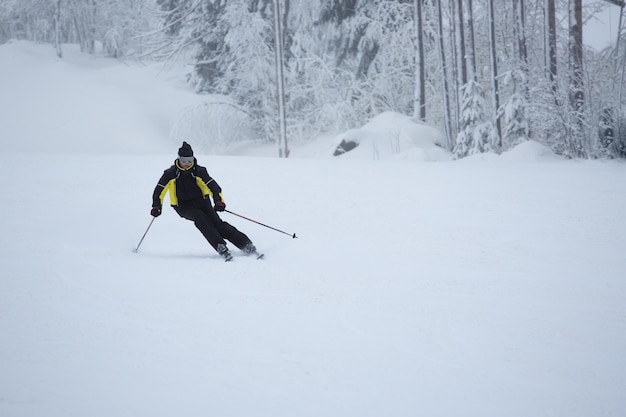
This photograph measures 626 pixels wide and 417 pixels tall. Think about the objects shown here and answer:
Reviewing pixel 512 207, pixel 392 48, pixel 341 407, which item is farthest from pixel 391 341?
pixel 392 48

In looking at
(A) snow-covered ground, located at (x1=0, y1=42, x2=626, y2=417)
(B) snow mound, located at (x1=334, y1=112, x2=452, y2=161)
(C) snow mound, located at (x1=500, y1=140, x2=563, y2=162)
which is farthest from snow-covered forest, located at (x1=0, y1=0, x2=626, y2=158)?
(A) snow-covered ground, located at (x1=0, y1=42, x2=626, y2=417)

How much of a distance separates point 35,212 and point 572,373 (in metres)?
7.53

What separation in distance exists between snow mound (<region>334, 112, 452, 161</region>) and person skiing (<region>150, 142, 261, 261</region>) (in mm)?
9682

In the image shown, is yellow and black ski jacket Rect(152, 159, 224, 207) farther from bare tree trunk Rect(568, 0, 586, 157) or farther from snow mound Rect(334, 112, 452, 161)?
snow mound Rect(334, 112, 452, 161)

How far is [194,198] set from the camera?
223 inches

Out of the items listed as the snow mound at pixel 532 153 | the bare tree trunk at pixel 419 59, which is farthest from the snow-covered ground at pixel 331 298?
the bare tree trunk at pixel 419 59

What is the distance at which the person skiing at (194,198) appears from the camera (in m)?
5.50

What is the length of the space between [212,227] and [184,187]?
0.61 m

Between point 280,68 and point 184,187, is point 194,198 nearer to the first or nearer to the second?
point 184,187

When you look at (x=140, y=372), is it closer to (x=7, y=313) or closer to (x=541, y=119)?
(x=7, y=313)

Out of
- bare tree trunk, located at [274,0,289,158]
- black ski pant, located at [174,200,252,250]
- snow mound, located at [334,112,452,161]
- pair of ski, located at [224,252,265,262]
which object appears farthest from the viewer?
bare tree trunk, located at [274,0,289,158]

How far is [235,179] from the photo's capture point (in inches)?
368

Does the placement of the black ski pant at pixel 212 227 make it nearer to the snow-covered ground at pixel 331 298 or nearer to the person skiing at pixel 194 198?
the person skiing at pixel 194 198

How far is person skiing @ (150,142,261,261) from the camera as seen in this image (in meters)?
5.50
